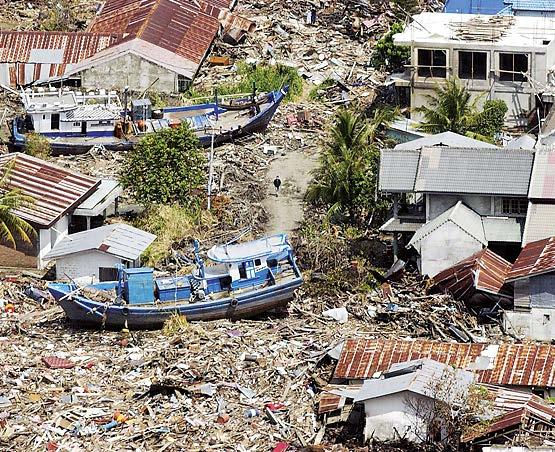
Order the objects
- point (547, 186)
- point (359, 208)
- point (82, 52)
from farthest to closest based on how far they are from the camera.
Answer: point (82, 52)
point (359, 208)
point (547, 186)

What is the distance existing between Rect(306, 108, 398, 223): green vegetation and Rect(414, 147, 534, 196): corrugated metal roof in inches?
123

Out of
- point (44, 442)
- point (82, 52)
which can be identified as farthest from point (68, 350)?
point (82, 52)

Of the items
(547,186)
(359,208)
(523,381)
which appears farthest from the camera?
(359,208)

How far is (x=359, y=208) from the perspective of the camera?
42969mm

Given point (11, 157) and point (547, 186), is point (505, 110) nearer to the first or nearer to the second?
point (547, 186)

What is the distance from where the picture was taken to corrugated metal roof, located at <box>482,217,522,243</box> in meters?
38.5

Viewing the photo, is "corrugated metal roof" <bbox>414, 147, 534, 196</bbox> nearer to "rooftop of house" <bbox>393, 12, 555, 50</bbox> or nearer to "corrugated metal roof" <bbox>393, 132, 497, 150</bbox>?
"corrugated metal roof" <bbox>393, 132, 497, 150</bbox>

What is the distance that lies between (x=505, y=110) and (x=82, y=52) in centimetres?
1583

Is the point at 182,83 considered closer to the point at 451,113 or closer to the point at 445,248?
the point at 451,113

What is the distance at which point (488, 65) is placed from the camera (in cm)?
4934

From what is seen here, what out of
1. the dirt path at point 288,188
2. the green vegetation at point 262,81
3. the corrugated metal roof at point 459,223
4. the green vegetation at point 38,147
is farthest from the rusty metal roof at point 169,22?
the corrugated metal roof at point 459,223

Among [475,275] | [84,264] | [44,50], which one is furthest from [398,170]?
[44,50]

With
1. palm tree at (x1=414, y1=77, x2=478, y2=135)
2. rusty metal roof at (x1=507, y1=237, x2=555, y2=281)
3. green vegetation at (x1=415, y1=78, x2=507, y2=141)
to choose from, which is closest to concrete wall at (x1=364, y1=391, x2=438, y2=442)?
rusty metal roof at (x1=507, y1=237, x2=555, y2=281)

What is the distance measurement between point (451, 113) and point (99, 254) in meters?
12.8
